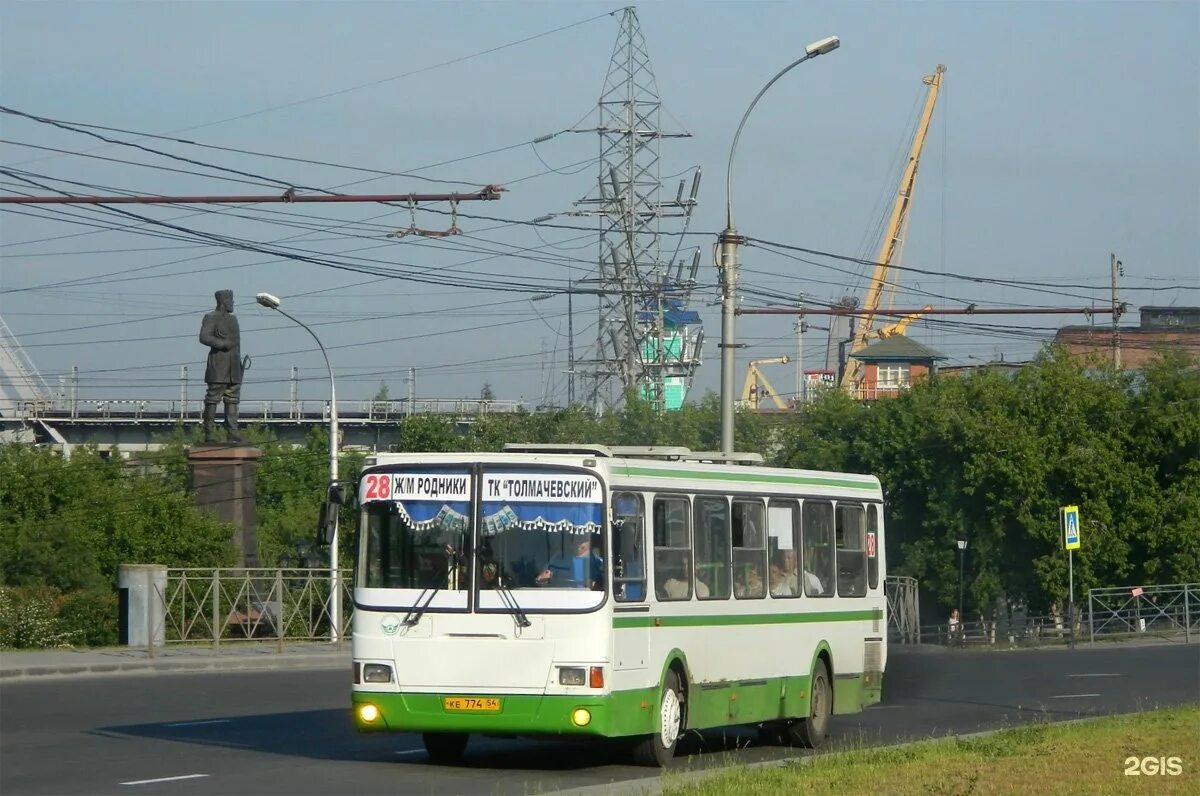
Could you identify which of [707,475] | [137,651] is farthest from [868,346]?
[707,475]

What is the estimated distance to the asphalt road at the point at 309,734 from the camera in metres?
13.3

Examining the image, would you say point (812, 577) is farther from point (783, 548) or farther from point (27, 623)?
point (27, 623)

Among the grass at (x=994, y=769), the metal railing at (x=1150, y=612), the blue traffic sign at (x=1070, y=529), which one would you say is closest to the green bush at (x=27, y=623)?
the grass at (x=994, y=769)

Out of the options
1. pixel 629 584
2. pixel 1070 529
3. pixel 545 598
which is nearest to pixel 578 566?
pixel 545 598

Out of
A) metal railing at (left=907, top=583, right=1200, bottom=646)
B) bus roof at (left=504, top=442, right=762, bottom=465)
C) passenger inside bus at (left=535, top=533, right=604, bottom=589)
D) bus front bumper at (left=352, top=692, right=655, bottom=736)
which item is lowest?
metal railing at (left=907, top=583, right=1200, bottom=646)

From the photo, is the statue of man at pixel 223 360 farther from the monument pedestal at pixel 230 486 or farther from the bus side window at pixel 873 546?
the bus side window at pixel 873 546

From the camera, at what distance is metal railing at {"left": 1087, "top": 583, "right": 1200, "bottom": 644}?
47.6m

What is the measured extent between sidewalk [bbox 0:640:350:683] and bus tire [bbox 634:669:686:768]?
42.2 ft

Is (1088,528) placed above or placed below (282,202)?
below

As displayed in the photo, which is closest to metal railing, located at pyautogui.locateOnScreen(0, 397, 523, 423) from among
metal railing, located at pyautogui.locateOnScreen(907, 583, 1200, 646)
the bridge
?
the bridge

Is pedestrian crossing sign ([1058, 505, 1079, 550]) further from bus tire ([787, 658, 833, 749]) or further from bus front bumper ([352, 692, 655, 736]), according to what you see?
bus front bumper ([352, 692, 655, 736])

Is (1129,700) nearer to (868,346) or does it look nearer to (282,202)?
(282,202)

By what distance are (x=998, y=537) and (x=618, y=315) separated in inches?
749

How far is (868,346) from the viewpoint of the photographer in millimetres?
128750
